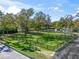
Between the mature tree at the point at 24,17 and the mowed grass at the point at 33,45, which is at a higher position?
the mature tree at the point at 24,17

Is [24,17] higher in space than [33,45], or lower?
higher

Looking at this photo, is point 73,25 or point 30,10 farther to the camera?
point 73,25

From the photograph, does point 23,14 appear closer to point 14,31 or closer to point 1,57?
point 14,31

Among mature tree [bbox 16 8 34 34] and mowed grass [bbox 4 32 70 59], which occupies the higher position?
mature tree [bbox 16 8 34 34]

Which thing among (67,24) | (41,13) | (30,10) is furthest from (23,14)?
(67,24)

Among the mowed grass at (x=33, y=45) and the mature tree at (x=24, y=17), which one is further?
the mature tree at (x=24, y=17)

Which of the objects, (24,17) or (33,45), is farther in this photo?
(24,17)

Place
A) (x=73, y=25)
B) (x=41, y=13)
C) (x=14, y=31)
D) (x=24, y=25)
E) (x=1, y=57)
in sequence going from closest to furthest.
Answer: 1. (x=1, y=57)
2. (x=24, y=25)
3. (x=14, y=31)
4. (x=41, y=13)
5. (x=73, y=25)

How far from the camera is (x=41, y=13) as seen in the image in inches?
2827

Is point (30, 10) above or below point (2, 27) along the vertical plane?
above

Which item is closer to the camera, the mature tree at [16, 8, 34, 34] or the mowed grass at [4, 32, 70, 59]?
the mowed grass at [4, 32, 70, 59]

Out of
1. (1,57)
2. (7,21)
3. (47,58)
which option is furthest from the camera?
(7,21)

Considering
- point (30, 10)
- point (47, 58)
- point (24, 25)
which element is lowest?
point (47, 58)

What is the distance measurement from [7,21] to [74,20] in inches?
1495
